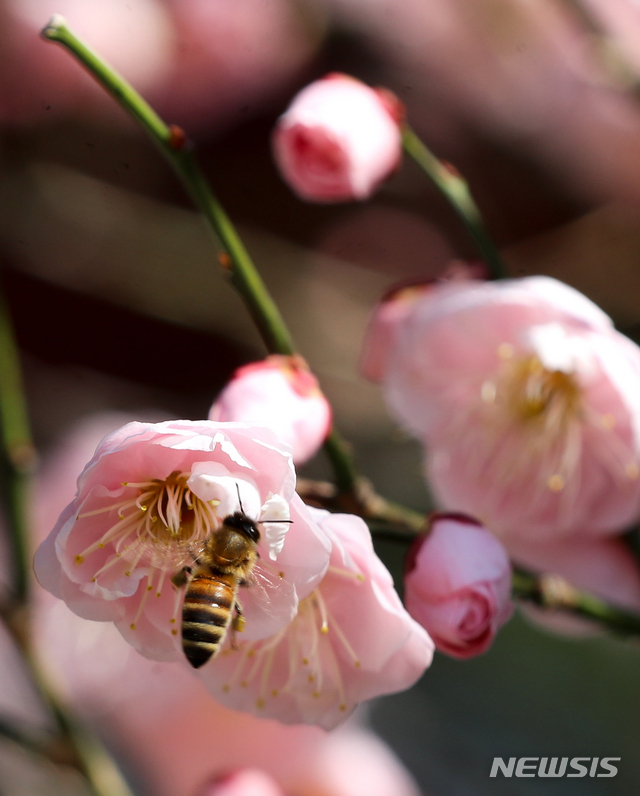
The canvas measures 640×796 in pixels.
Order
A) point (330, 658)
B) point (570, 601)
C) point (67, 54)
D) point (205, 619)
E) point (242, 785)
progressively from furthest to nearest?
1. point (67, 54)
2. point (242, 785)
3. point (570, 601)
4. point (330, 658)
5. point (205, 619)

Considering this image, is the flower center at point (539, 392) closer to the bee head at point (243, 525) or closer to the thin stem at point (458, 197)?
the thin stem at point (458, 197)

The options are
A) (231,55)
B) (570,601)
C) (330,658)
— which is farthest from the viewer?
(231,55)

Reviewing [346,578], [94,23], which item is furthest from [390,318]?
[94,23]

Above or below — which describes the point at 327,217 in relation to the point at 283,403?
below

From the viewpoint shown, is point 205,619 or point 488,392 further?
point 488,392

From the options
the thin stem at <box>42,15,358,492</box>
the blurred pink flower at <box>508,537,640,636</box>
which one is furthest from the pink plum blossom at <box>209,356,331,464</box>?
the blurred pink flower at <box>508,537,640,636</box>

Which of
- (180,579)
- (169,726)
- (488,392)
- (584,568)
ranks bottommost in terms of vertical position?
(169,726)

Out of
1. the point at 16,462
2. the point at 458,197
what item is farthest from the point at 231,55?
the point at 16,462

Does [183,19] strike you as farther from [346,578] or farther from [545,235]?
[346,578]

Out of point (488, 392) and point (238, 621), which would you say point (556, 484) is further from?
point (238, 621)

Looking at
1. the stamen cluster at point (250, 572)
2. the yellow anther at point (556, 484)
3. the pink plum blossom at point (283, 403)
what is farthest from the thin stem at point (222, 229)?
the yellow anther at point (556, 484)
